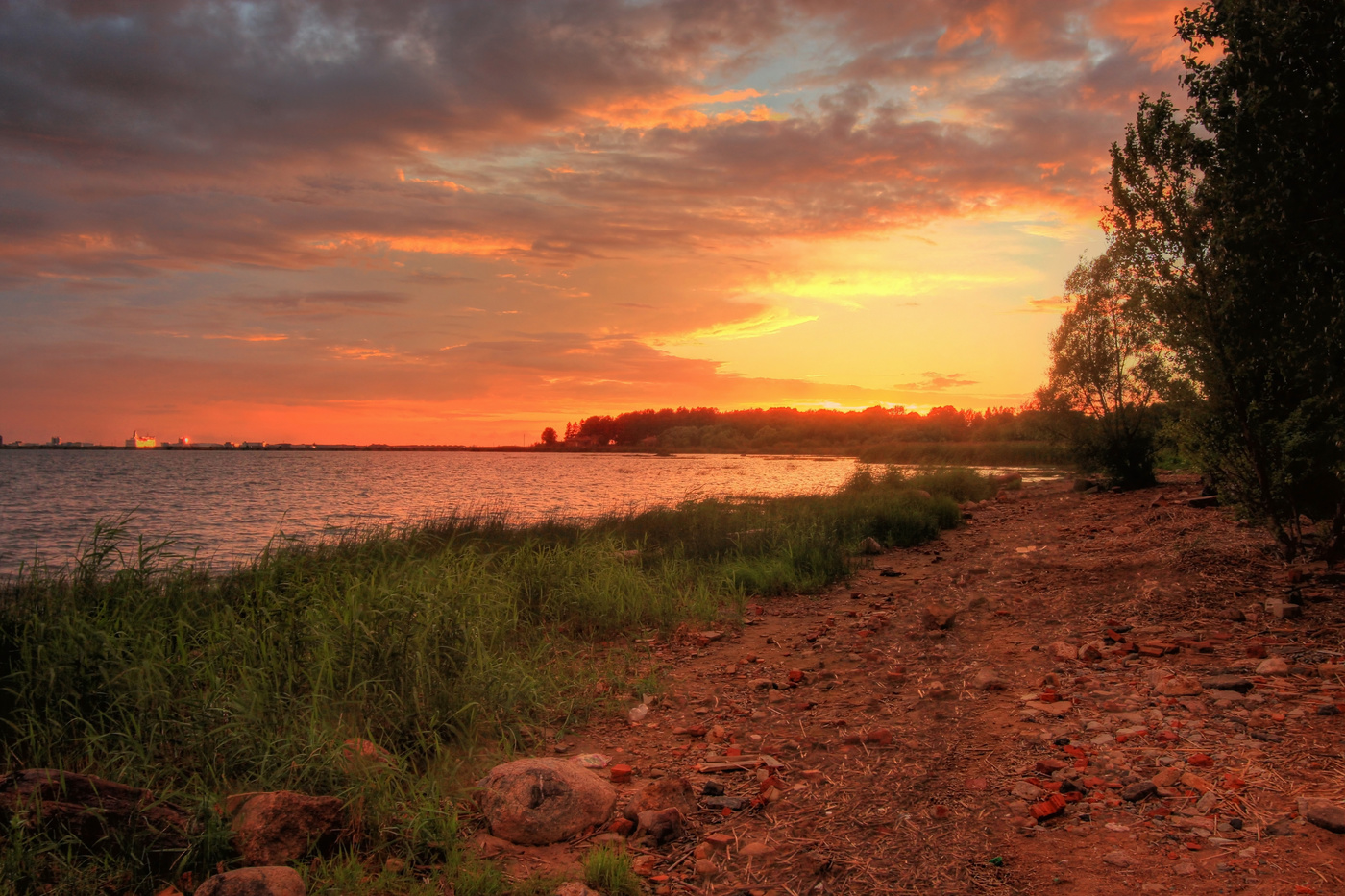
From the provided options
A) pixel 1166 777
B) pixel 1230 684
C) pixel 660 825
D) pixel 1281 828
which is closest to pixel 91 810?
pixel 660 825

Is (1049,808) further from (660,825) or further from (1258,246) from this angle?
(1258,246)

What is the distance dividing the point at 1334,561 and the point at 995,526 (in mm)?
9965

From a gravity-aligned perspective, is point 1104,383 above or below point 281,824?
above

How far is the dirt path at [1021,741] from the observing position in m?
3.28

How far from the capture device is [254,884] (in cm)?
295

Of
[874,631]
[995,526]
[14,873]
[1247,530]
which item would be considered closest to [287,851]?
[14,873]

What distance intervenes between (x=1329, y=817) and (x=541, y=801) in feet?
12.3

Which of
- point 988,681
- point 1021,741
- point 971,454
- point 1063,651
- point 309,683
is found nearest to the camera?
point 1021,741

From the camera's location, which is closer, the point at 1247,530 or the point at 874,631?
the point at 874,631

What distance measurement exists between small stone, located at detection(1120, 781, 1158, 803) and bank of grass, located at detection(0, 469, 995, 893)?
320cm

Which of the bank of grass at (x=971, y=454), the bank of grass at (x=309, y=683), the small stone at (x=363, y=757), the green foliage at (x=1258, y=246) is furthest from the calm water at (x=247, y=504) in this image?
the bank of grass at (x=971, y=454)

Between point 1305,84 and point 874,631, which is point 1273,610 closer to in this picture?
point 874,631

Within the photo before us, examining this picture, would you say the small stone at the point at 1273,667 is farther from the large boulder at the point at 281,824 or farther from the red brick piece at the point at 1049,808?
the large boulder at the point at 281,824

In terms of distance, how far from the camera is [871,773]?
4.42 m
